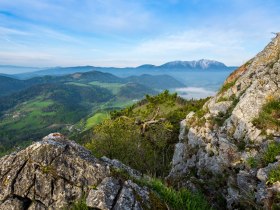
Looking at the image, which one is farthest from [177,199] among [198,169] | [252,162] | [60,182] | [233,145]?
[198,169]

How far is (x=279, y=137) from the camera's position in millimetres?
22031

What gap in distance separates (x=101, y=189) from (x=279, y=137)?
15516 mm

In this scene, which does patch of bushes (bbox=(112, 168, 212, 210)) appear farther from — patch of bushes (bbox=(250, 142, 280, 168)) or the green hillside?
the green hillside

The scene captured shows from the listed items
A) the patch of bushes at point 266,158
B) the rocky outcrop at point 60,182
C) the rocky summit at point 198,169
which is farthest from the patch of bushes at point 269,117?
the rocky outcrop at point 60,182

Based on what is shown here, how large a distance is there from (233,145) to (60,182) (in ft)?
53.0

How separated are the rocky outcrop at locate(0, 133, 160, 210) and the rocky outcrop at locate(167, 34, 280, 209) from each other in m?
6.66

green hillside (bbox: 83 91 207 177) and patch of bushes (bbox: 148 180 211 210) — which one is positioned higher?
patch of bushes (bbox: 148 180 211 210)

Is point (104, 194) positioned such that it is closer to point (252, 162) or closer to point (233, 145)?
point (252, 162)

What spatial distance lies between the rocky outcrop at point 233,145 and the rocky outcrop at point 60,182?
21.8 feet

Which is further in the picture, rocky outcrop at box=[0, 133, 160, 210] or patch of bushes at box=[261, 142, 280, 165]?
patch of bushes at box=[261, 142, 280, 165]

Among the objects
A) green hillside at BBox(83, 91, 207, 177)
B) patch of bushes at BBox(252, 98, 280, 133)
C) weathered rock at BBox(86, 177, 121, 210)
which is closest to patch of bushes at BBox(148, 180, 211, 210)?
weathered rock at BBox(86, 177, 121, 210)

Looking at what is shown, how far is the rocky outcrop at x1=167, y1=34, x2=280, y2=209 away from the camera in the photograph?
60.5 ft

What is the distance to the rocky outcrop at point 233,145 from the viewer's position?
60.5 ft

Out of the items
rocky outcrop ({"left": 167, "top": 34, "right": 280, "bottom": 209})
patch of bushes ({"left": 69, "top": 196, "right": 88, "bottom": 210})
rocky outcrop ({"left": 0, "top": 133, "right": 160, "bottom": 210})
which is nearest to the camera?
patch of bushes ({"left": 69, "top": 196, "right": 88, "bottom": 210})
